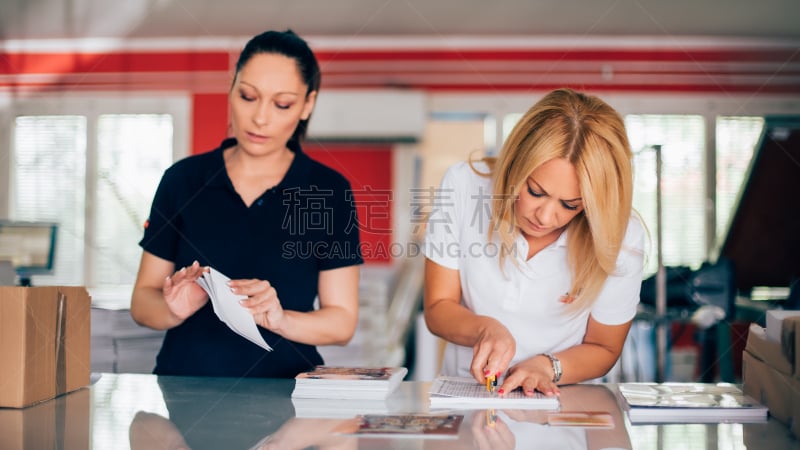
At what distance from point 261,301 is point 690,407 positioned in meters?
0.77

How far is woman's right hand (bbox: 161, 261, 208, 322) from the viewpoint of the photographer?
1.44m

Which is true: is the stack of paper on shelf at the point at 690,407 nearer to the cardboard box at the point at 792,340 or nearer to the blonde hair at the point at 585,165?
the cardboard box at the point at 792,340

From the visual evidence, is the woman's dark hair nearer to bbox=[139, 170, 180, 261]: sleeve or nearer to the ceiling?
bbox=[139, 170, 180, 261]: sleeve

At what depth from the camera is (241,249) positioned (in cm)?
164

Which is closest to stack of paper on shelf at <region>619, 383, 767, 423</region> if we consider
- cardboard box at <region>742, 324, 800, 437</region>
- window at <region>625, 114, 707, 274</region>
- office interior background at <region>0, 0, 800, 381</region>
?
cardboard box at <region>742, 324, 800, 437</region>

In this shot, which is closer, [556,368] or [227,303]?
[227,303]

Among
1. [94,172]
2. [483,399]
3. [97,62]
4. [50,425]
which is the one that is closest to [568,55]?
[97,62]

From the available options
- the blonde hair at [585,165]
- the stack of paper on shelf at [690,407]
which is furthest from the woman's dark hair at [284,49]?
the stack of paper on shelf at [690,407]

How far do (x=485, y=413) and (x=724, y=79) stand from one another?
5.85m

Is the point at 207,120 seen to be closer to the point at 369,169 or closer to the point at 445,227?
the point at 369,169

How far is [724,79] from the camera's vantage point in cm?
625

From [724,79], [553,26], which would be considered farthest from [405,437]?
[724,79]

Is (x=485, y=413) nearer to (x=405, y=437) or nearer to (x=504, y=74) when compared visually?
(x=405, y=437)

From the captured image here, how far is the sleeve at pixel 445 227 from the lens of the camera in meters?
1.64
